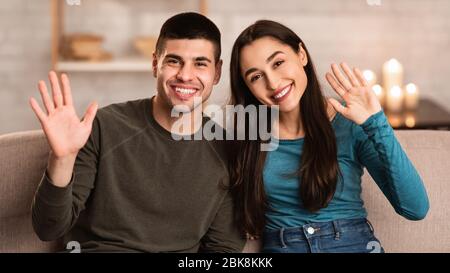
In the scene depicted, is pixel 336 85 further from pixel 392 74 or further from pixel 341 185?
pixel 392 74

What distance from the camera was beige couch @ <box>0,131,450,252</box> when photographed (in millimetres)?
1315

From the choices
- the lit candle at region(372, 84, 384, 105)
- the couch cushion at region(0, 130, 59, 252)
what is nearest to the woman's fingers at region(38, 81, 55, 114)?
the couch cushion at region(0, 130, 59, 252)

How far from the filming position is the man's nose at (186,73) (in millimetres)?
1297

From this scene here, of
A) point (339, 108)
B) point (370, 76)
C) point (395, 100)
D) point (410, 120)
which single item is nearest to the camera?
point (339, 108)

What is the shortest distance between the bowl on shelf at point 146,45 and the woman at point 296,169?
5.31 feet

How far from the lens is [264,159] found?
1334 mm

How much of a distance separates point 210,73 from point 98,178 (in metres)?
0.33

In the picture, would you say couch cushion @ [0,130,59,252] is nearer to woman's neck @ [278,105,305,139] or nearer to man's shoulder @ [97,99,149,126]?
man's shoulder @ [97,99,149,126]

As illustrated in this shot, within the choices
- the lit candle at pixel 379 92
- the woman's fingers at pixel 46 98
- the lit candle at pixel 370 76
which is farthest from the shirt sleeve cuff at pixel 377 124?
the lit candle at pixel 370 76

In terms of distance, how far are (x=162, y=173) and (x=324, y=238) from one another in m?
0.36

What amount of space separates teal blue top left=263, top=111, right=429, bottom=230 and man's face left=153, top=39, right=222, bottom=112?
213 mm

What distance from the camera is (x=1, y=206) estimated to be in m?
1.30

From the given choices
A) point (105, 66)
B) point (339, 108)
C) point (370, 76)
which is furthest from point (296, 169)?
point (105, 66)

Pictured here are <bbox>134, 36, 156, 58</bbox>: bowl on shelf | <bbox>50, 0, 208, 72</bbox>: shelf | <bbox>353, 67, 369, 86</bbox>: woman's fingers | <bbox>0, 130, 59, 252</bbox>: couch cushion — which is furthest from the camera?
<bbox>134, 36, 156, 58</bbox>: bowl on shelf
